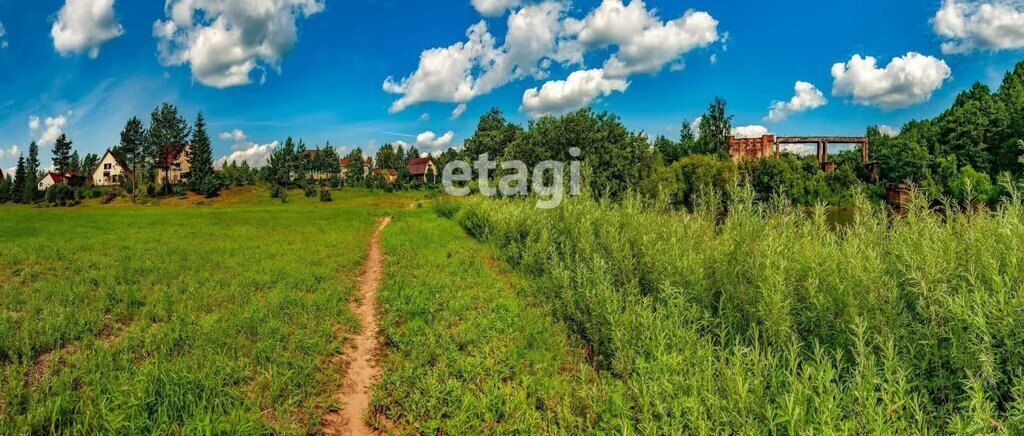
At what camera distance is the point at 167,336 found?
724 centimetres

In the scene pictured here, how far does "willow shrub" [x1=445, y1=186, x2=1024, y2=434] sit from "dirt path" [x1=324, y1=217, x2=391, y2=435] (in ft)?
10.8

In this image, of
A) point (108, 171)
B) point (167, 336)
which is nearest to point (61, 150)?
point (108, 171)

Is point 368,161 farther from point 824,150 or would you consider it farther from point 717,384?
point 717,384

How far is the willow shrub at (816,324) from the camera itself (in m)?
3.87

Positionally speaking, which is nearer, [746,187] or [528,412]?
[528,412]

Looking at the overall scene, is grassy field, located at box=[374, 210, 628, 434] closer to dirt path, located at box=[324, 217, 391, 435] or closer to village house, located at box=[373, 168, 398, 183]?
dirt path, located at box=[324, 217, 391, 435]

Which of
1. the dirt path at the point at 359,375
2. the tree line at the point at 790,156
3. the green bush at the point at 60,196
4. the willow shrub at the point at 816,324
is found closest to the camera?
the willow shrub at the point at 816,324

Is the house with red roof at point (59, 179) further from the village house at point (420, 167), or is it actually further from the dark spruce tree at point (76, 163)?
the village house at point (420, 167)

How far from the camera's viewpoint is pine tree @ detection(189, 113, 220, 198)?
66.9 meters

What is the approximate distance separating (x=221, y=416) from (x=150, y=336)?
3.31 m

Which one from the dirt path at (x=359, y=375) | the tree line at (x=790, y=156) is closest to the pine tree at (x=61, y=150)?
the tree line at (x=790, y=156)

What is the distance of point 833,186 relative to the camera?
62.8 m

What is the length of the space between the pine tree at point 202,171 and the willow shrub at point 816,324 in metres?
74.1

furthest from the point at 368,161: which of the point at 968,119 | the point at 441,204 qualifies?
the point at 968,119
